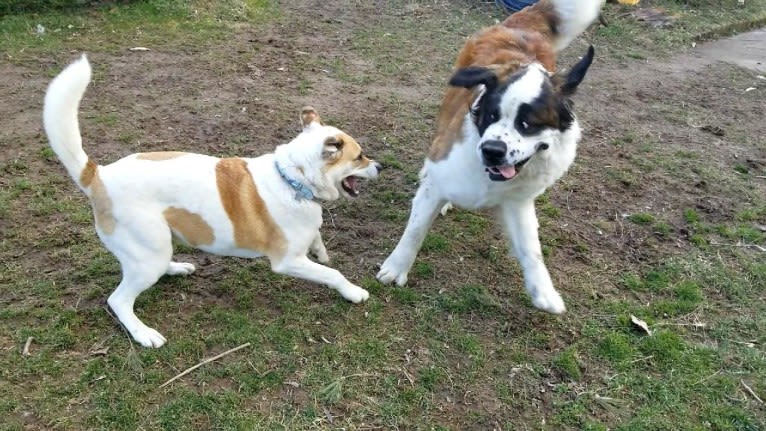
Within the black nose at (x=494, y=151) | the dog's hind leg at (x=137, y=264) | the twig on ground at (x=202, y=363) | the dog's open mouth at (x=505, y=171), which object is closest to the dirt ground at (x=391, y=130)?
the dog's hind leg at (x=137, y=264)

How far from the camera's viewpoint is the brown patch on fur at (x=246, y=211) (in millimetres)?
3279

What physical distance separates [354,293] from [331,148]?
0.88 m

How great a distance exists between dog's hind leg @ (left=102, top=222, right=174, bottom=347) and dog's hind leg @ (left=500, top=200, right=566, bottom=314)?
6.36 feet

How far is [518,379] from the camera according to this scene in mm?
3311

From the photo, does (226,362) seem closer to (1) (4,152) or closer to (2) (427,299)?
(2) (427,299)

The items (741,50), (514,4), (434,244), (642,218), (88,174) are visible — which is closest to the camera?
(88,174)

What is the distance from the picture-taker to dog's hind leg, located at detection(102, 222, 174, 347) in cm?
310

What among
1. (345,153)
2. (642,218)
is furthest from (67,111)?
(642,218)

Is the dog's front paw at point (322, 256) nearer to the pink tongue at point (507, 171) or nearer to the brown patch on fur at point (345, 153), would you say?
the brown patch on fur at point (345, 153)

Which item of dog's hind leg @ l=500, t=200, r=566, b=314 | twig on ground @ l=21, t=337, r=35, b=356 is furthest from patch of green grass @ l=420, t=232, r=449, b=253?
twig on ground @ l=21, t=337, r=35, b=356

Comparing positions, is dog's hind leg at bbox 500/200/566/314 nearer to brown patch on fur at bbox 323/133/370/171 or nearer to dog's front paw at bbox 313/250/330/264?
brown patch on fur at bbox 323/133/370/171

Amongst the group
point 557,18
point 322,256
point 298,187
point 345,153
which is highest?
point 557,18

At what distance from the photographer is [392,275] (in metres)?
3.94

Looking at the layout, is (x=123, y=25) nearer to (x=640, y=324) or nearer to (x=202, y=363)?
(x=202, y=363)
